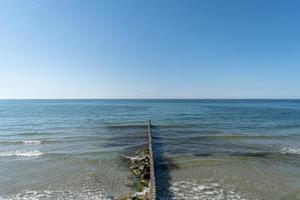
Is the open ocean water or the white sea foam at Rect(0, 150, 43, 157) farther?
the white sea foam at Rect(0, 150, 43, 157)

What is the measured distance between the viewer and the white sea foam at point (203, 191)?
10.5 m

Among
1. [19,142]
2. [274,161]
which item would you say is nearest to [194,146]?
[274,161]

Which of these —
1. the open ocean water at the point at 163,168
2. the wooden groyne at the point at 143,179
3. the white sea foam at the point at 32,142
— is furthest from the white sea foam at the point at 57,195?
the white sea foam at the point at 32,142

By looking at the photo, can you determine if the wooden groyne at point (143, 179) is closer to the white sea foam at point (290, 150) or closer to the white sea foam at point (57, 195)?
the white sea foam at point (57, 195)

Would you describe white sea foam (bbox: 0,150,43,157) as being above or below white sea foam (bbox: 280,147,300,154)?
below

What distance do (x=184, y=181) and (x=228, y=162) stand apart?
461cm

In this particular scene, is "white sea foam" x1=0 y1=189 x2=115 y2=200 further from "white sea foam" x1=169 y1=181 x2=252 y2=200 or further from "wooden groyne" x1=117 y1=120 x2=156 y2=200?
"white sea foam" x1=169 y1=181 x2=252 y2=200

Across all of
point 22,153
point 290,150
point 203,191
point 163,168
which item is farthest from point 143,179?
point 290,150

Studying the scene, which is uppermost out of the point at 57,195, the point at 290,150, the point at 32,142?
the point at 290,150

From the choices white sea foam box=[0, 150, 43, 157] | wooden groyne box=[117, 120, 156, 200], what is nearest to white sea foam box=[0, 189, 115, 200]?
wooden groyne box=[117, 120, 156, 200]

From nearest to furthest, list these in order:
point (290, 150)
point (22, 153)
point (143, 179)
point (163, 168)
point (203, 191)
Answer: point (203, 191), point (143, 179), point (163, 168), point (22, 153), point (290, 150)

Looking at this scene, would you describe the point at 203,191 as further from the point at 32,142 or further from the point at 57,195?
the point at 32,142

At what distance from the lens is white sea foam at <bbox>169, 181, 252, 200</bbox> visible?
10.5 meters

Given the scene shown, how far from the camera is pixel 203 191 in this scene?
11.1 m
